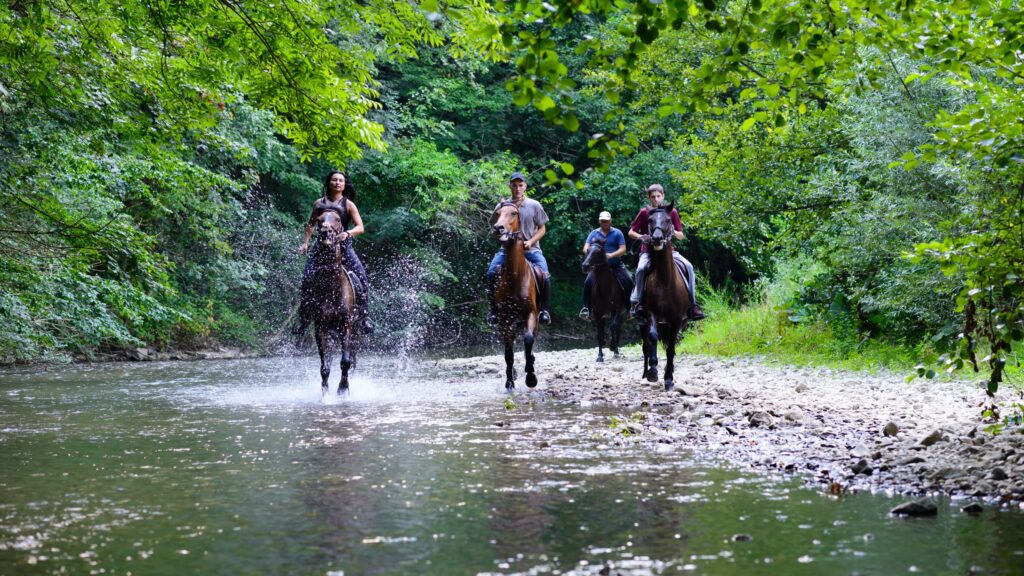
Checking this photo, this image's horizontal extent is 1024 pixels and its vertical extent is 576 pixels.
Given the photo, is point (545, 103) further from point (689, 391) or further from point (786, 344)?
point (786, 344)

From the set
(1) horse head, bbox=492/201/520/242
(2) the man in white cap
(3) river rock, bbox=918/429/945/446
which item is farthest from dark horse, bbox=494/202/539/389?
(3) river rock, bbox=918/429/945/446

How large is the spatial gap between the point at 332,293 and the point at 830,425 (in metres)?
6.43

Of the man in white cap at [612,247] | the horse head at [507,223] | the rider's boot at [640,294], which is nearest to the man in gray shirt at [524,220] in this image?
the horse head at [507,223]

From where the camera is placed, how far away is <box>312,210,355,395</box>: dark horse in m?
12.2

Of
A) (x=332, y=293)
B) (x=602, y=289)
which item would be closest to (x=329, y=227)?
(x=332, y=293)

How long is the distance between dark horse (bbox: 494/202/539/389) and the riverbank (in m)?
0.59

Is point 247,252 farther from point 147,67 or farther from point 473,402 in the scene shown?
point 473,402

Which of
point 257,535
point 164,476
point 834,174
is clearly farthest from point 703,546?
point 834,174

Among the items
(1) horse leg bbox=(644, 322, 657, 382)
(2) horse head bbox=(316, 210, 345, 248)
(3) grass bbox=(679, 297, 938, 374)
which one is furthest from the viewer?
(3) grass bbox=(679, 297, 938, 374)

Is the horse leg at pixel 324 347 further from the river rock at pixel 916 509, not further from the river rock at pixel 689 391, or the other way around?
the river rock at pixel 916 509

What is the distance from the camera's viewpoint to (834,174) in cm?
1606

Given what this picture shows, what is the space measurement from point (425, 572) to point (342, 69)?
8.65m

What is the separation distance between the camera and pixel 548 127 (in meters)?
11.1

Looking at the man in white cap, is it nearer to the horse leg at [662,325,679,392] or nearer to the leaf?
the horse leg at [662,325,679,392]
